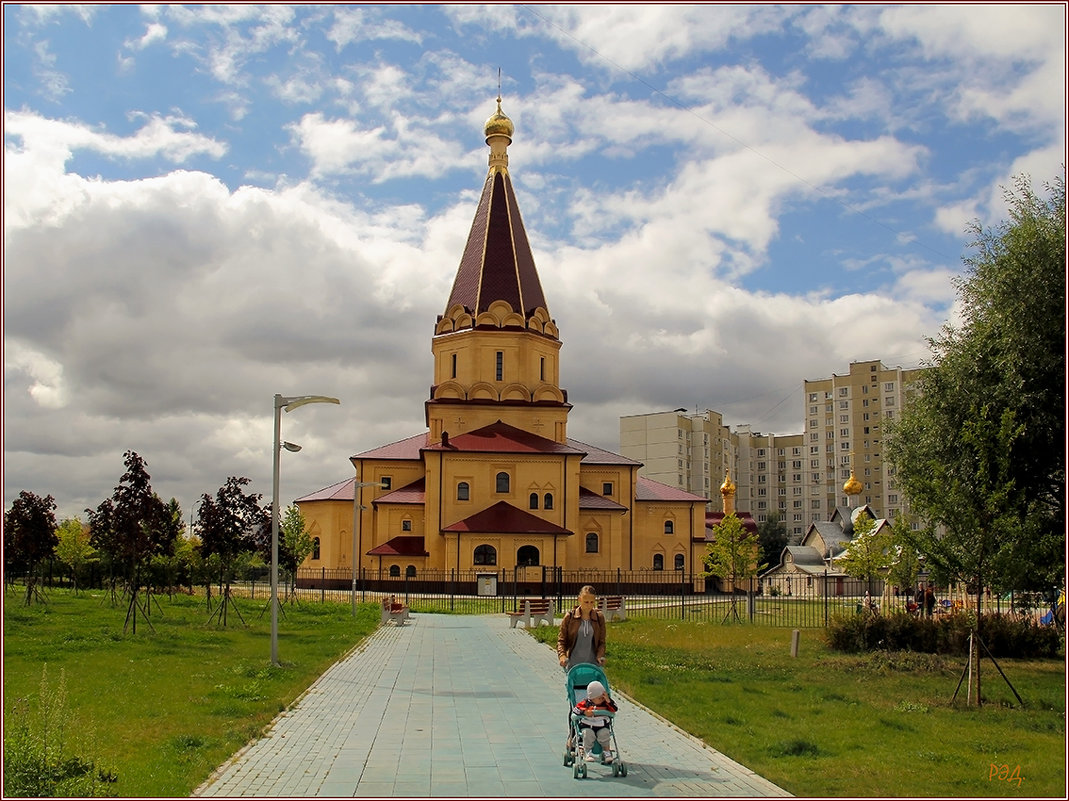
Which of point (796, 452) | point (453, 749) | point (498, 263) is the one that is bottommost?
point (453, 749)

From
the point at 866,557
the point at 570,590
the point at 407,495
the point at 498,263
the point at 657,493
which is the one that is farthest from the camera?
the point at 657,493

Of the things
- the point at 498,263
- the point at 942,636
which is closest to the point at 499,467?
the point at 498,263

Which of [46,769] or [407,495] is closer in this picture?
[46,769]

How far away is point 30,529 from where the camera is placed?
35438mm

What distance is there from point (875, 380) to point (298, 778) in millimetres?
107867

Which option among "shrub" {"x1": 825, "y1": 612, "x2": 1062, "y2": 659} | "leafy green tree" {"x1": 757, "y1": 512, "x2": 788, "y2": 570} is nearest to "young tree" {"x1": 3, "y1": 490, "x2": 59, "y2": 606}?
"shrub" {"x1": 825, "y1": 612, "x2": 1062, "y2": 659}

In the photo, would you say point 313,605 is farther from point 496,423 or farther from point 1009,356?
point 1009,356

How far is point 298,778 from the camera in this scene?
28.4 feet

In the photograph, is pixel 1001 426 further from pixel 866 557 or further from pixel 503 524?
pixel 503 524

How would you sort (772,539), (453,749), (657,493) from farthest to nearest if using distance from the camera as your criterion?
(772,539)
(657,493)
(453,749)

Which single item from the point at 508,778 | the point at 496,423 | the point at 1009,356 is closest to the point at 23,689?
the point at 508,778

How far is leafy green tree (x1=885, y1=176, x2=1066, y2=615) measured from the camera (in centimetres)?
1455

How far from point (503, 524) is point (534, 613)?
80.8 feet

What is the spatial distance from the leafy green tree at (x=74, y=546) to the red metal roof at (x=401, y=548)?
1515 cm
